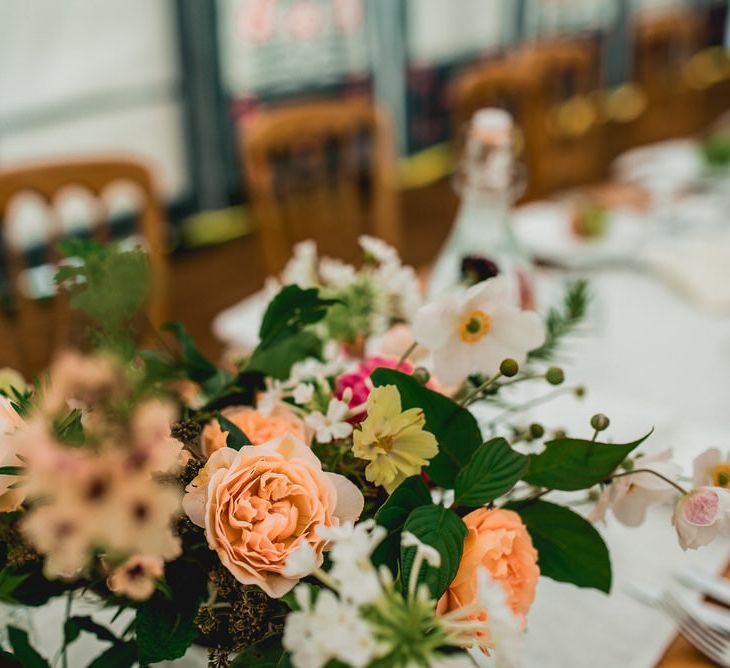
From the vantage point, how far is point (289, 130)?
1.67m

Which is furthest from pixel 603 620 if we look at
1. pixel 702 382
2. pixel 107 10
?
pixel 107 10

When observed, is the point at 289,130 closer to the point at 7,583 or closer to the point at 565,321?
the point at 565,321

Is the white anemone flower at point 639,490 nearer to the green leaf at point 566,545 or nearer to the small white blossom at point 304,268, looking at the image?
the green leaf at point 566,545

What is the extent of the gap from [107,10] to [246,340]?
2.09 meters

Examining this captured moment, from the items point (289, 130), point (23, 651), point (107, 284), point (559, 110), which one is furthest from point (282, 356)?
point (559, 110)

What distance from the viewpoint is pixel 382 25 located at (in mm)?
3771

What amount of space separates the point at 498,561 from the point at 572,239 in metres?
1.13

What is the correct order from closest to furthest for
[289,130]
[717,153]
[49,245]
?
[49,245], [289,130], [717,153]

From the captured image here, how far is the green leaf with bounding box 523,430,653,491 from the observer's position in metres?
0.46

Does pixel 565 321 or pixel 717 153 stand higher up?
pixel 565 321

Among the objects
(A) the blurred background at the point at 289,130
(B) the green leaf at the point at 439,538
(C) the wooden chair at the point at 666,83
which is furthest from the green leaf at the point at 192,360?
(C) the wooden chair at the point at 666,83

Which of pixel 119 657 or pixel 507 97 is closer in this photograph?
pixel 119 657

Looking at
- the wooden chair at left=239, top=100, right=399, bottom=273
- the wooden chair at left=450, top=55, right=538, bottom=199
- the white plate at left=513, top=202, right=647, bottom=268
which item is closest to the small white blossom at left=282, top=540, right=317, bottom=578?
the white plate at left=513, top=202, right=647, bottom=268

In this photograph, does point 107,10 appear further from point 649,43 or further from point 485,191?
point 485,191
